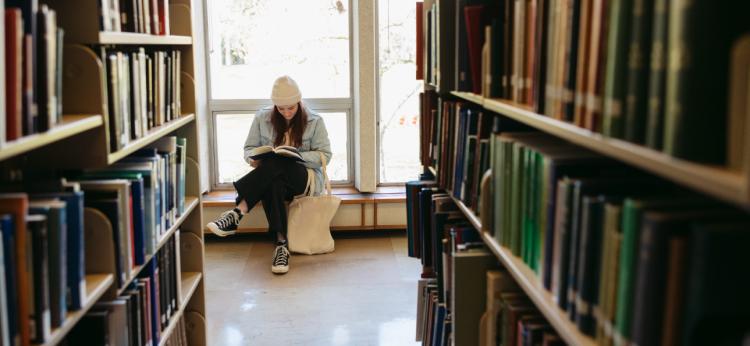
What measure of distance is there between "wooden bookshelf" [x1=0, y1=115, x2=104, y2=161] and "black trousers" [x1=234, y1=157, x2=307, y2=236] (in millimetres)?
2789

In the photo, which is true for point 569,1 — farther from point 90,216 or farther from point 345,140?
point 345,140

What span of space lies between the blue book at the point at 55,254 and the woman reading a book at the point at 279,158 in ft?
9.52

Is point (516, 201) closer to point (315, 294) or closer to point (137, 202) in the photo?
point (137, 202)

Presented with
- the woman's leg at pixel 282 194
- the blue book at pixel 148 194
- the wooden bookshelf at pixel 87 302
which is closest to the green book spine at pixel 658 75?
the wooden bookshelf at pixel 87 302

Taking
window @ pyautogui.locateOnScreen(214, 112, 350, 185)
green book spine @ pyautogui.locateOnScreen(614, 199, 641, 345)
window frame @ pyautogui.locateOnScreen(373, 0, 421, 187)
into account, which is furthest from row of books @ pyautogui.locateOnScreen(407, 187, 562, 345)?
window @ pyautogui.locateOnScreen(214, 112, 350, 185)

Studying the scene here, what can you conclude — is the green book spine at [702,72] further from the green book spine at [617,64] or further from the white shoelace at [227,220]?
the white shoelace at [227,220]

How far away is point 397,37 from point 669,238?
4.25m

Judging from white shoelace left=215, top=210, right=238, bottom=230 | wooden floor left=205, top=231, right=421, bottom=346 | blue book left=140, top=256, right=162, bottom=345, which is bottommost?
wooden floor left=205, top=231, right=421, bottom=346

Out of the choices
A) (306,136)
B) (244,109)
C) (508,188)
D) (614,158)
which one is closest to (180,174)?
(508,188)

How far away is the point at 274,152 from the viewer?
445 centimetres

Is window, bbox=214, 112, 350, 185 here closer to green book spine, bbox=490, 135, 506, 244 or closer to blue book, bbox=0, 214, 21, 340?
green book spine, bbox=490, 135, 506, 244

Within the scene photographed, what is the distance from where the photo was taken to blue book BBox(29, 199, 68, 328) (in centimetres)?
143

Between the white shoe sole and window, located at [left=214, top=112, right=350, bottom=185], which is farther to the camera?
window, located at [left=214, top=112, right=350, bottom=185]

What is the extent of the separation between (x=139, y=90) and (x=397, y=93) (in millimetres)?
3115
